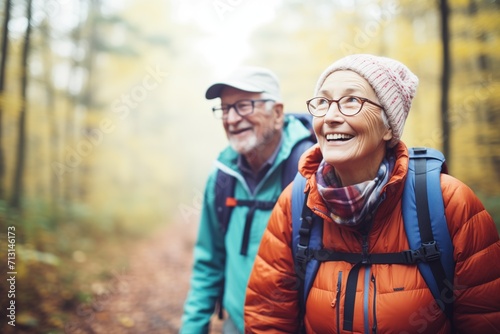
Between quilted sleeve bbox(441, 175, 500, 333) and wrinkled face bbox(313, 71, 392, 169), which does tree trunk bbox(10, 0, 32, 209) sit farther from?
quilted sleeve bbox(441, 175, 500, 333)

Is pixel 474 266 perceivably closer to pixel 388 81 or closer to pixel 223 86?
pixel 388 81

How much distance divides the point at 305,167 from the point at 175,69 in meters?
16.3

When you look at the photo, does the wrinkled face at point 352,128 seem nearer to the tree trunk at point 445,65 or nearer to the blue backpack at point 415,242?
the blue backpack at point 415,242

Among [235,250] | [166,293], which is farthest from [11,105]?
[235,250]

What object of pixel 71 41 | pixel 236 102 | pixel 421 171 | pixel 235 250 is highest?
pixel 71 41

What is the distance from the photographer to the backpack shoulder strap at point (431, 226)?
4.94 feet

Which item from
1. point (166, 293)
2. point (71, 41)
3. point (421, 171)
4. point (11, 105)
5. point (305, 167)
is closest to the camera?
point (421, 171)

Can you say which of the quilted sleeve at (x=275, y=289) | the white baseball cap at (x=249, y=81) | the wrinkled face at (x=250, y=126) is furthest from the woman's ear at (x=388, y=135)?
the white baseball cap at (x=249, y=81)

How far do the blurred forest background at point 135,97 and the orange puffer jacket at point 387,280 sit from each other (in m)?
1.79

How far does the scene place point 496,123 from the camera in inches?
286

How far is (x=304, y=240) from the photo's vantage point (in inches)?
71.3

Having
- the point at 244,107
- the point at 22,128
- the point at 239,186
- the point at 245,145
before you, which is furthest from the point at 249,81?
the point at 22,128

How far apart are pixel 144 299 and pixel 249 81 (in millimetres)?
5757

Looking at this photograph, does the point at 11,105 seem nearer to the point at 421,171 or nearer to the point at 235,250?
the point at 235,250
